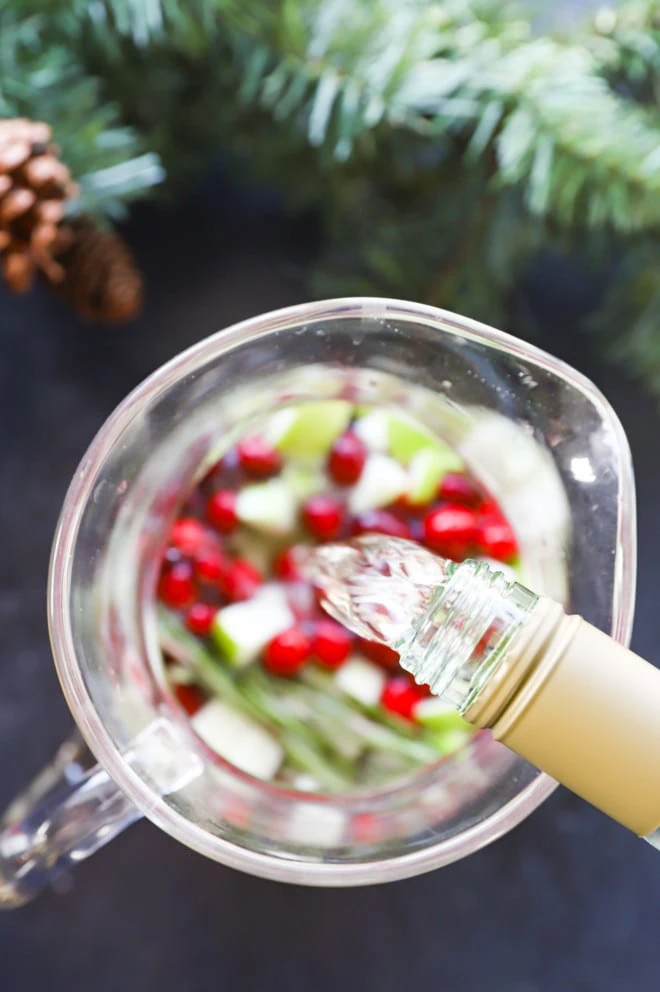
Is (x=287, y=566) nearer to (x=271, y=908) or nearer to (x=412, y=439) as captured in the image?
(x=412, y=439)

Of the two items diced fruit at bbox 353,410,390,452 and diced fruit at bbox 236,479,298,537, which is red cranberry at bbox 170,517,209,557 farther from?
diced fruit at bbox 353,410,390,452

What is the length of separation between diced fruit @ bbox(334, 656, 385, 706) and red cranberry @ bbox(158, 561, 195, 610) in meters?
0.13

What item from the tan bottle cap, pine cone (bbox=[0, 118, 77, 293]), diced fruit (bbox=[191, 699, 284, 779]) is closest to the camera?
the tan bottle cap

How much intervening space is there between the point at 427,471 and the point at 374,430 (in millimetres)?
50

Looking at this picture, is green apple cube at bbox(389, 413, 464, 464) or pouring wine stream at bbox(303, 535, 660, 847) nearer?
pouring wine stream at bbox(303, 535, 660, 847)

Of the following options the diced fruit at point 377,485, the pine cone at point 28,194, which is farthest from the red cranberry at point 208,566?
the pine cone at point 28,194

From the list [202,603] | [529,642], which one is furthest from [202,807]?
[529,642]

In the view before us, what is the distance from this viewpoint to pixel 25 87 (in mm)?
624

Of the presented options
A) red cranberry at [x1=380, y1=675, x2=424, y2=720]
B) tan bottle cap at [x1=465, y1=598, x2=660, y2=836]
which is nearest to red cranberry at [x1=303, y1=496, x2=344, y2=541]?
red cranberry at [x1=380, y1=675, x2=424, y2=720]

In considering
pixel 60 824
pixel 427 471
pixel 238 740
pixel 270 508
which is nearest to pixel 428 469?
pixel 427 471

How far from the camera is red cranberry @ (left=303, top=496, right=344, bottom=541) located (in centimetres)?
75

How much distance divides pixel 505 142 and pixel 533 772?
39 cm

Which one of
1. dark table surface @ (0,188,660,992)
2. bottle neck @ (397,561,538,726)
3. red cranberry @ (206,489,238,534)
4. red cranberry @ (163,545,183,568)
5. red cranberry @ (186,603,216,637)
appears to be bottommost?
dark table surface @ (0,188,660,992)

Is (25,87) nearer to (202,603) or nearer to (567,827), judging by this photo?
(202,603)
